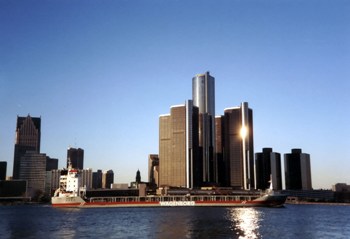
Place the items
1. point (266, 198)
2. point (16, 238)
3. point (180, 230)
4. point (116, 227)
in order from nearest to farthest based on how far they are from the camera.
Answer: point (16, 238)
point (180, 230)
point (116, 227)
point (266, 198)

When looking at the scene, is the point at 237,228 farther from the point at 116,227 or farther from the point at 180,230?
the point at 116,227

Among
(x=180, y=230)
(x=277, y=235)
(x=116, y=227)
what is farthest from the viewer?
(x=116, y=227)

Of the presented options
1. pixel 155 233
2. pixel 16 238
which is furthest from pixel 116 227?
pixel 16 238

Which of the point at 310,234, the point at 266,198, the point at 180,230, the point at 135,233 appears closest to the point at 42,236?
the point at 135,233

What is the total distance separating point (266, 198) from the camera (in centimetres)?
19225

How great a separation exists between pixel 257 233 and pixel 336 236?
1660 cm

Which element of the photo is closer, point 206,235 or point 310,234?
point 206,235

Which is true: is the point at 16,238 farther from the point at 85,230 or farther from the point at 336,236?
the point at 336,236

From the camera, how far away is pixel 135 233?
8312cm

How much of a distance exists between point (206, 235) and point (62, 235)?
29220 mm

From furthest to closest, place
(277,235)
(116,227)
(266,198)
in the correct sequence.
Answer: (266,198) < (116,227) < (277,235)

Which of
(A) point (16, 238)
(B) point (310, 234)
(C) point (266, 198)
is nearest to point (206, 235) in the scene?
(B) point (310, 234)

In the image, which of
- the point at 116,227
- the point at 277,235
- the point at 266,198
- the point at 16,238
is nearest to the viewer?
the point at 16,238

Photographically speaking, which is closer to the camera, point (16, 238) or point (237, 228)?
point (16, 238)
